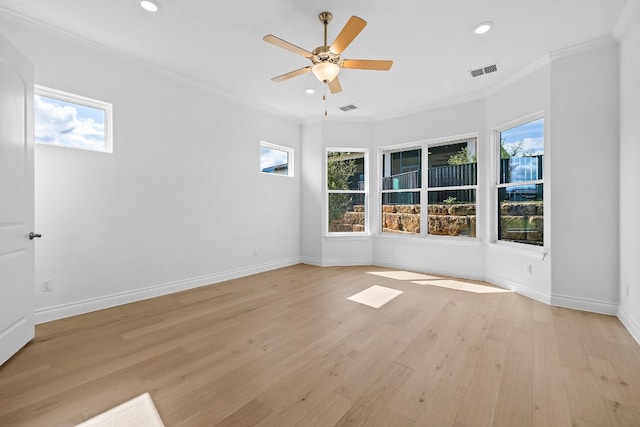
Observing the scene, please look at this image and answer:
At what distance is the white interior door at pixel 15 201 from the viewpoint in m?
2.19

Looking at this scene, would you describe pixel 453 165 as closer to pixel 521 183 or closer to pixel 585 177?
pixel 521 183

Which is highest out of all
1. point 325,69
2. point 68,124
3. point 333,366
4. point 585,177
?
point 325,69

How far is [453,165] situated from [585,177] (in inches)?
77.4

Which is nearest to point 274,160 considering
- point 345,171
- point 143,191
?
point 345,171

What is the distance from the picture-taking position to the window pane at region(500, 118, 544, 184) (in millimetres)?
3781

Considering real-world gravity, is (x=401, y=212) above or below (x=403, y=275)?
above

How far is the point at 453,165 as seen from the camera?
16.7ft

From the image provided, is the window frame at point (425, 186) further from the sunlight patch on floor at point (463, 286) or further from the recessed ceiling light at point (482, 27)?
the recessed ceiling light at point (482, 27)

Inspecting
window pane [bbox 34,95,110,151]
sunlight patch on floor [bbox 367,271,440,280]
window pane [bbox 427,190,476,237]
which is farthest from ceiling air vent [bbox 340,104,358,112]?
window pane [bbox 34,95,110,151]

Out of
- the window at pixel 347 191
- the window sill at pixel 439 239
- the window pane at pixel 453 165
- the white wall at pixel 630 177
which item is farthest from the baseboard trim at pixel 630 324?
the window at pixel 347 191

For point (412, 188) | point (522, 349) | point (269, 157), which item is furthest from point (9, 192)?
point (412, 188)

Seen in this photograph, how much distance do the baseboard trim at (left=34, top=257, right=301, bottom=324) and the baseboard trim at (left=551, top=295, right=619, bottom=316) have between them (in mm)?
4280

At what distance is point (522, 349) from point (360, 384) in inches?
59.3

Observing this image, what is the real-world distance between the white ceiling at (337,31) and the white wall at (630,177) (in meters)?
0.37
